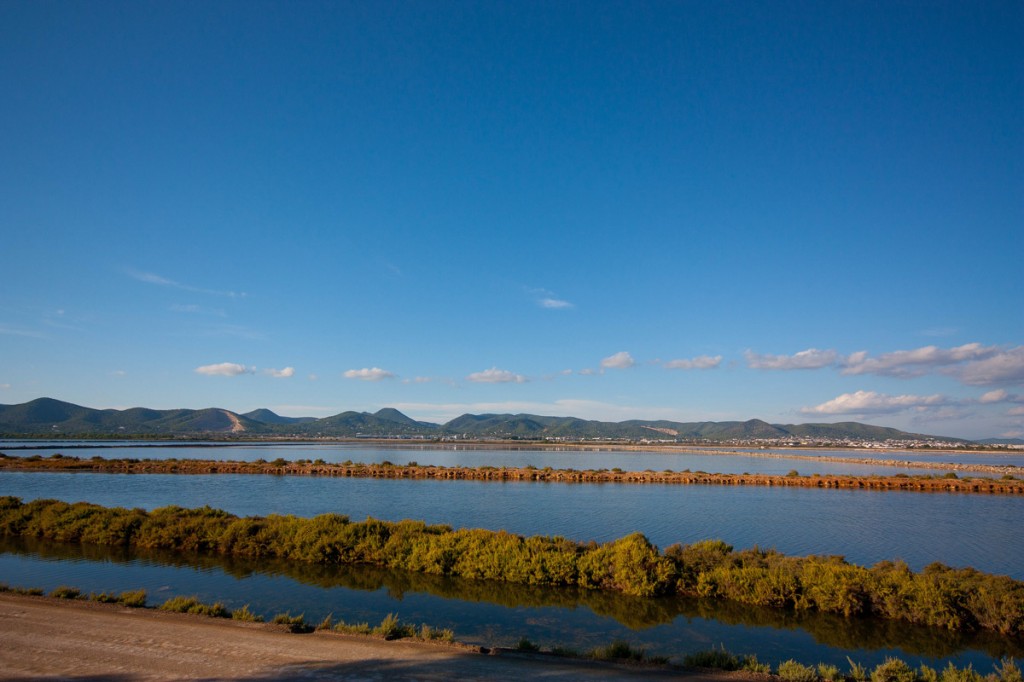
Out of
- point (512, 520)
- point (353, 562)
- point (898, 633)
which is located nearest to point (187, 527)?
point (353, 562)

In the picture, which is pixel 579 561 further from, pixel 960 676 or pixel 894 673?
pixel 960 676

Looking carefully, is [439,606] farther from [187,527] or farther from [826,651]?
[187,527]

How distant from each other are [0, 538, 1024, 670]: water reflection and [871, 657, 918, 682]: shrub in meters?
2.86

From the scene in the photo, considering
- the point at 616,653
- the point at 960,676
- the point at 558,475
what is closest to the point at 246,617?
the point at 616,653

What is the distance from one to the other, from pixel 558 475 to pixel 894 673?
2243 inches

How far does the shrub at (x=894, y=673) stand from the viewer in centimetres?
1101

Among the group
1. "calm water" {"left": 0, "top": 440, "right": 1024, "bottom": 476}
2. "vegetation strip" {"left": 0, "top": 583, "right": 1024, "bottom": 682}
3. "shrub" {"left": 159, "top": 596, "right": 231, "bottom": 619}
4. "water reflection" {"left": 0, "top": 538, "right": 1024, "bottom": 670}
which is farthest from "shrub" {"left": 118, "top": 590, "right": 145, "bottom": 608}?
"calm water" {"left": 0, "top": 440, "right": 1024, "bottom": 476}

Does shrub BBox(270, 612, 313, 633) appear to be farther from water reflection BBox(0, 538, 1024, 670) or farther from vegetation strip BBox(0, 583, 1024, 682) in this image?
water reflection BBox(0, 538, 1024, 670)

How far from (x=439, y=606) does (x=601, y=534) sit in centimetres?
1340


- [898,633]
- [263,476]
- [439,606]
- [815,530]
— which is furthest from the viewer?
[263,476]

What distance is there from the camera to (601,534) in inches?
1159

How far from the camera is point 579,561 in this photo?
20.5 meters

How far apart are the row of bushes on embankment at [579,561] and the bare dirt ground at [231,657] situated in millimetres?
7868

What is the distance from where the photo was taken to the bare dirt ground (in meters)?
11.0
